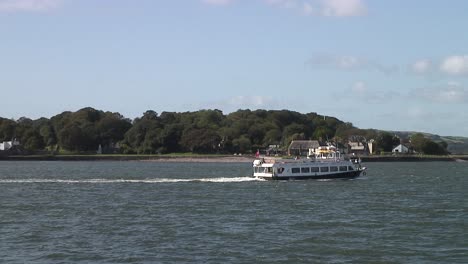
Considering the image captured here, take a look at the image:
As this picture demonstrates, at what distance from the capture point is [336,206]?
5925 centimetres

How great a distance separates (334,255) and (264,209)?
21.0 metres

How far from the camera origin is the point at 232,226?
4559 cm

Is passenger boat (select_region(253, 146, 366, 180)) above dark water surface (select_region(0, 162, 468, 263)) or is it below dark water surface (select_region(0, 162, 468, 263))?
above

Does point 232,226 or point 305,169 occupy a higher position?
point 305,169

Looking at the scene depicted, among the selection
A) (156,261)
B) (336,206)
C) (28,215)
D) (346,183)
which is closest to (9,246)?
(156,261)

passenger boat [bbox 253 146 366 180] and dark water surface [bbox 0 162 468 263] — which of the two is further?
passenger boat [bbox 253 146 366 180]

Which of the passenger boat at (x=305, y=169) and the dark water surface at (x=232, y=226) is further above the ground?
the passenger boat at (x=305, y=169)

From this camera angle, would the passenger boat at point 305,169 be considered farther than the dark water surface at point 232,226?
Yes

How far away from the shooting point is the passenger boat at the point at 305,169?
97.6 m

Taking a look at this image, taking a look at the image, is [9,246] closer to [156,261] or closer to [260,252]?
[156,261]

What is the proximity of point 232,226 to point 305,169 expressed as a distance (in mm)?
54494

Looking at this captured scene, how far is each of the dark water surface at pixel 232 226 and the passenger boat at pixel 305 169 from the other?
2035 cm

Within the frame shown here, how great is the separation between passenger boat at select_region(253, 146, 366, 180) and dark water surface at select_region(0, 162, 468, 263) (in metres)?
20.3

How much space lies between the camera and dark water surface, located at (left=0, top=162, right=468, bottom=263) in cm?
3547
